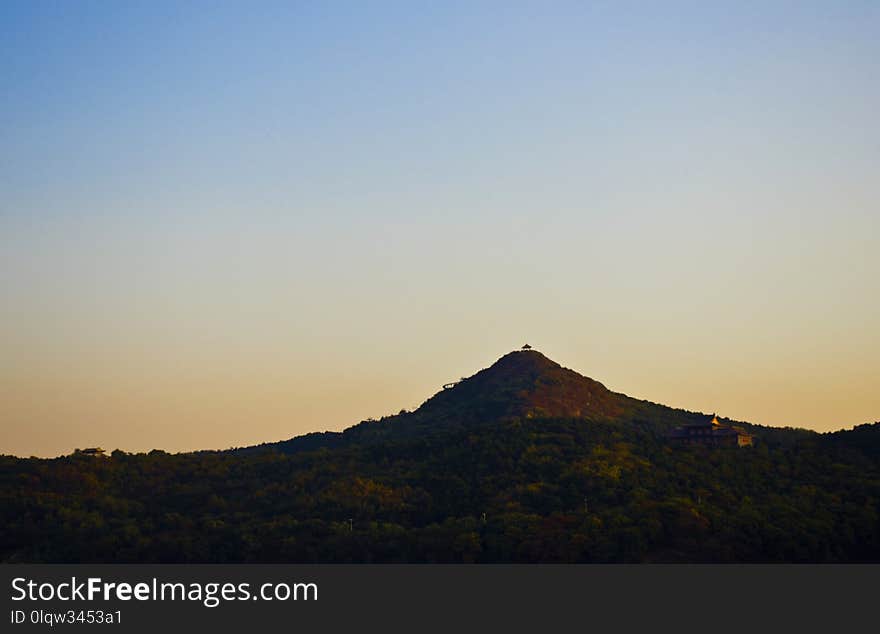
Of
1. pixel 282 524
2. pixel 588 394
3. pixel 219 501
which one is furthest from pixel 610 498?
pixel 588 394

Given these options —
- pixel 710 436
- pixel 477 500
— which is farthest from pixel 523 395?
pixel 477 500

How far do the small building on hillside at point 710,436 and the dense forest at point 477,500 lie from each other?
2562 mm

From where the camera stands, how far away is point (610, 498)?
116500mm

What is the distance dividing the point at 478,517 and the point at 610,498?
13.6m

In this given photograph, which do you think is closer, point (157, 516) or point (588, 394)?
point (157, 516)

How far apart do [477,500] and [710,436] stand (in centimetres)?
4310

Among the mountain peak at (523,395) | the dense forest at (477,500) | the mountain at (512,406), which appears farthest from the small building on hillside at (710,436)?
the mountain peak at (523,395)

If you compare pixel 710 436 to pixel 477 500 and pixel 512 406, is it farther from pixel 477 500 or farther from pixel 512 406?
pixel 477 500

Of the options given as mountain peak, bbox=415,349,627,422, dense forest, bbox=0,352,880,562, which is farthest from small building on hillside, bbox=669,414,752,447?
mountain peak, bbox=415,349,627,422

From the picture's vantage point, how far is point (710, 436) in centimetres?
15000

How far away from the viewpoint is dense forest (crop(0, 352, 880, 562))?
105 m
